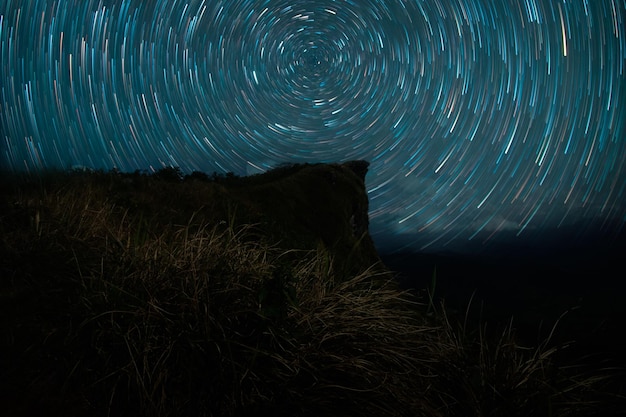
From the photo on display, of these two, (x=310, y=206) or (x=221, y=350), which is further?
(x=310, y=206)

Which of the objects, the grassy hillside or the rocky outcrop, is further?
the rocky outcrop

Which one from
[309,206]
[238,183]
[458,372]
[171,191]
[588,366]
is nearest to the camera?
[458,372]

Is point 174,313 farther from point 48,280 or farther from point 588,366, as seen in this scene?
point 588,366

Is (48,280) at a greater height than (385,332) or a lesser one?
greater

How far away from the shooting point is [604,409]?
210 centimetres

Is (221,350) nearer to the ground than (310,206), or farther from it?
nearer to the ground

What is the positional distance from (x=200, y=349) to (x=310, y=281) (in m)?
1.70

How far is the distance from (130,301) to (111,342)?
0.37 m

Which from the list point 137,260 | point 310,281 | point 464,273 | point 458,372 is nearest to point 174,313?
point 137,260

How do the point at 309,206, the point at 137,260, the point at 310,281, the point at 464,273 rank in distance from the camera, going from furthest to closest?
the point at 464,273 < the point at 309,206 < the point at 310,281 < the point at 137,260

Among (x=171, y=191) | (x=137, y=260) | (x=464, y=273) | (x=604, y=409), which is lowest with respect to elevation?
(x=464, y=273)

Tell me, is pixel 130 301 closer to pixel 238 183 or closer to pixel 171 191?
pixel 171 191

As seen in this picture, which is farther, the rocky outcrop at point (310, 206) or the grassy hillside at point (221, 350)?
the rocky outcrop at point (310, 206)

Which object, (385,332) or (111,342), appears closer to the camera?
(111,342)
